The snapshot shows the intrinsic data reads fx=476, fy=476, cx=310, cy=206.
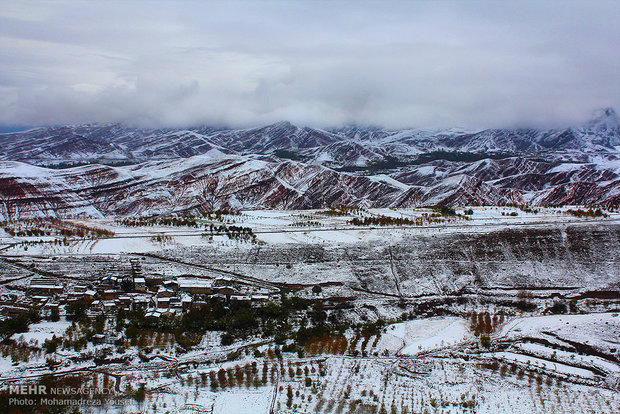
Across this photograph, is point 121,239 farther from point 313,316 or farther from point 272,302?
point 313,316

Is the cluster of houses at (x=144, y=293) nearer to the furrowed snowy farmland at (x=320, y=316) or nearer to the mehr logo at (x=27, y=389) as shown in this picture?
the furrowed snowy farmland at (x=320, y=316)

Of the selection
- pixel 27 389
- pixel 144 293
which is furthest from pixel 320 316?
pixel 27 389

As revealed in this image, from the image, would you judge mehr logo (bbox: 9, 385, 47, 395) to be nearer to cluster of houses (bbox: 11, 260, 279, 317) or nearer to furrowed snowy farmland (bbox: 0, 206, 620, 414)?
furrowed snowy farmland (bbox: 0, 206, 620, 414)

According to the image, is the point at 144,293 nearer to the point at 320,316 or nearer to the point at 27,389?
the point at 27,389

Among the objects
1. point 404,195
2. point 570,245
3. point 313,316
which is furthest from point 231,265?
point 404,195

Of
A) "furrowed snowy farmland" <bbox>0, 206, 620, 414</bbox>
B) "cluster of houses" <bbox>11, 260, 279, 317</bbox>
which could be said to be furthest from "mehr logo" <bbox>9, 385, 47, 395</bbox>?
"cluster of houses" <bbox>11, 260, 279, 317</bbox>
